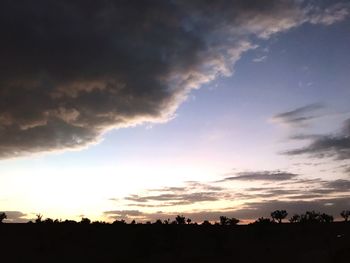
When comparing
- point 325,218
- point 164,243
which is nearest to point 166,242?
point 164,243

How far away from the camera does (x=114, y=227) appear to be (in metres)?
58.8

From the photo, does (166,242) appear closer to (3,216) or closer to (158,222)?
(158,222)

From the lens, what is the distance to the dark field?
48906 millimetres

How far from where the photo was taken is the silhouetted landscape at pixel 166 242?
49.1 meters

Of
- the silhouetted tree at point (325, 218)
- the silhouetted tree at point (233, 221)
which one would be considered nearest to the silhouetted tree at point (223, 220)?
the silhouetted tree at point (233, 221)

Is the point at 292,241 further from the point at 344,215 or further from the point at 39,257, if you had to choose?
the point at 39,257

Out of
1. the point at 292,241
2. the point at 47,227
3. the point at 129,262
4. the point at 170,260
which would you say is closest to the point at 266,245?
the point at 292,241

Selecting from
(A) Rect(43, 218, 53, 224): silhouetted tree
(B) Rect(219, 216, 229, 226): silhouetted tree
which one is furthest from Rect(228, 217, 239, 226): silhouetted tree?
(A) Rect(43, 218, 53, 224): silhouetted tree

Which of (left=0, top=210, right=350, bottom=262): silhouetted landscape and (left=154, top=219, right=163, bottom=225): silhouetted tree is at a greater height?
(left=154, top=219, right=163, bottom=225): silhouetted tree

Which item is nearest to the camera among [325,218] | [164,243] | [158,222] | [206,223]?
[164,243]

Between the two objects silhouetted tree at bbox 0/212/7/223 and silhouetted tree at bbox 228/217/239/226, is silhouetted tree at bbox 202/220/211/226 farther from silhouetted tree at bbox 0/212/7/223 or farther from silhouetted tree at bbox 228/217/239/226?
silhouetted tree at bbox 0/212/7/223

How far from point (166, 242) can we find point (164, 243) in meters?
0.40

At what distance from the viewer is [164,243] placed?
54281mm

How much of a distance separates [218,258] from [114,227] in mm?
14381
